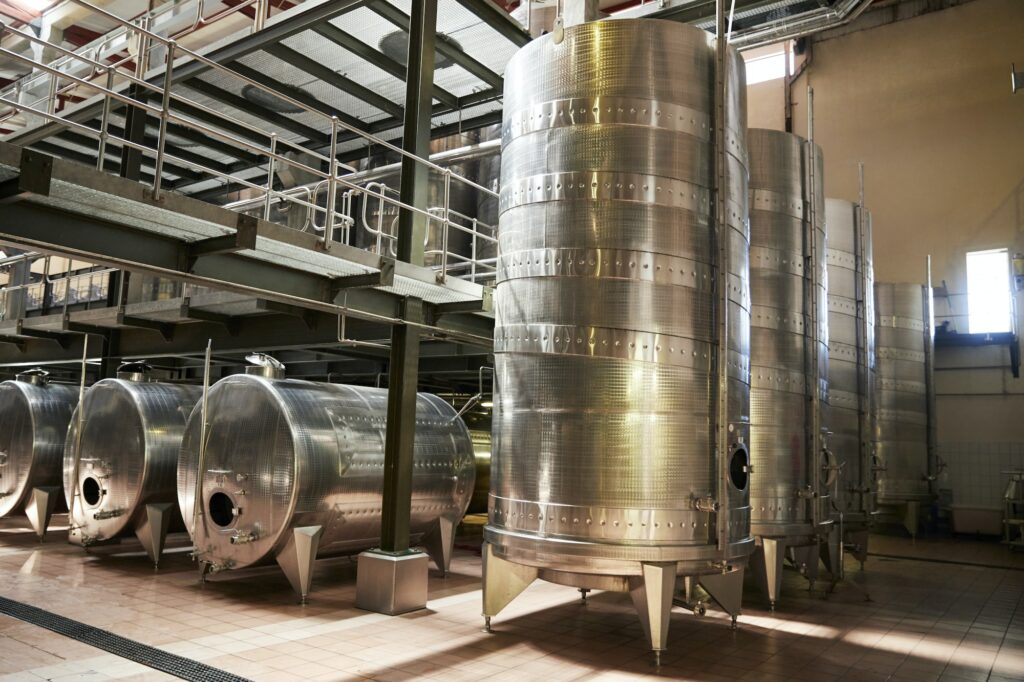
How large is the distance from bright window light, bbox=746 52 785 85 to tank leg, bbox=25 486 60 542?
19.1m

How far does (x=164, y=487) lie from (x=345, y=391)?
10.4 feet

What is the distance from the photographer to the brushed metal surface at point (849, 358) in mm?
11391

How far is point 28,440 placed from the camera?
13.0 m

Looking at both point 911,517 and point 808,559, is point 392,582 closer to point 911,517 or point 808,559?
point 808,559

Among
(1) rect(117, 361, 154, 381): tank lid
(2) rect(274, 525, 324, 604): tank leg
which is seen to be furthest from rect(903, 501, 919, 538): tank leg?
(1) rect(117, 361, 154, 381): tank lid

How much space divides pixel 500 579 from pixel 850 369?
7.74 meters

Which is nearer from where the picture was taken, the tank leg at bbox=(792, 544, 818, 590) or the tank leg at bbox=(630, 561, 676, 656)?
the tank leg at bbox=(630, 561, 676, 656)

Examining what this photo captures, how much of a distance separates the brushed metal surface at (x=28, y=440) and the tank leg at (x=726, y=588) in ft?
38.4

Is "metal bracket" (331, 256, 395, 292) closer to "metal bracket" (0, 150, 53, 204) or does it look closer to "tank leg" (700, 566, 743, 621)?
"metal bracket" (0, 150, 53, 204)

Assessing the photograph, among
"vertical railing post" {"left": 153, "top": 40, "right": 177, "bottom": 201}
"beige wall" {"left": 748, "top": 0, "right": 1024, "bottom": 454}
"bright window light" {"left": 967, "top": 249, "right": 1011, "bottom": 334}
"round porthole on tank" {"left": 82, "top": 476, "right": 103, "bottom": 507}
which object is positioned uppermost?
"beige wall" {"left": 748, "top": 0, "right": 1024, "bottom": 454}

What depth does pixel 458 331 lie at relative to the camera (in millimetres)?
9711

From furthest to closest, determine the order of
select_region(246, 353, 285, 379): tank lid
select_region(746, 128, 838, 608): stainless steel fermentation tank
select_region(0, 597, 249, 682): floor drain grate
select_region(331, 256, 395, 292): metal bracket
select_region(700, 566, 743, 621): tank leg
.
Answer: select_region(246, 353, 285, 379): tank lid
select_region(746, 128, 838, 608): stainless steel fermentation tank
select_region(331, 256, 395, 292): metal bracket
select_region(700, 566, 743, 621): tank leg
select_region(0, 597, 249, 682): floor drain grate

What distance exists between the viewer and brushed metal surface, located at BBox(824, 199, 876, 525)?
1139cm

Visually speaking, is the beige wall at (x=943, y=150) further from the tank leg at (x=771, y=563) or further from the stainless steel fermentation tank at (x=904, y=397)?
the tank leg at (x=771, y=563)
